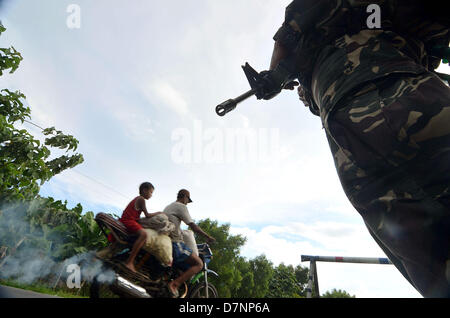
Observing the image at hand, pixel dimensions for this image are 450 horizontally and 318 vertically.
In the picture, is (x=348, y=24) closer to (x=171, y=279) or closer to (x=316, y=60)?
(x=316, y=60)

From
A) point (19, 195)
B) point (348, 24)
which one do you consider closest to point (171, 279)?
point (19, 195)

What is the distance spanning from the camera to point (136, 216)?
288 cm

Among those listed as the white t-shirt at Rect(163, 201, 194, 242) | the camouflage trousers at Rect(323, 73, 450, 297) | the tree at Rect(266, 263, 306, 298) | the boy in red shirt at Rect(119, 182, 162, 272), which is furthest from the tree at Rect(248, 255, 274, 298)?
the camouflage trousers at Rect(323, 73, 450, 297)

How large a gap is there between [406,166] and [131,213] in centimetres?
288

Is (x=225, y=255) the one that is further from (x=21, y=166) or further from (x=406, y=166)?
(x=406, y=166)

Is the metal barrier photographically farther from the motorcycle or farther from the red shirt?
the red shirt

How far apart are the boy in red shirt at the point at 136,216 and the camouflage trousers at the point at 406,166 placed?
2.47m

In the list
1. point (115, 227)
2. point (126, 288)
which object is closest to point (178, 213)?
point (115, 227)

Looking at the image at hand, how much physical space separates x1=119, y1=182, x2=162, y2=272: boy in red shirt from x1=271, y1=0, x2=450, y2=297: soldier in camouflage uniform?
2430 mm

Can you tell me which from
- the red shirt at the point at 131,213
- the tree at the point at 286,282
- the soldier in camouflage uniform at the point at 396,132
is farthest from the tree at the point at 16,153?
the tree at the point at 286,282

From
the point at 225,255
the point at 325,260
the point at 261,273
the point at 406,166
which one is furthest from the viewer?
the point at 261,273

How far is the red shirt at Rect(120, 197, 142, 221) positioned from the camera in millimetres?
2832

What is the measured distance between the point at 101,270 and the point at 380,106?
9.69 ft

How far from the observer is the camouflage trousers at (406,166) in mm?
610
